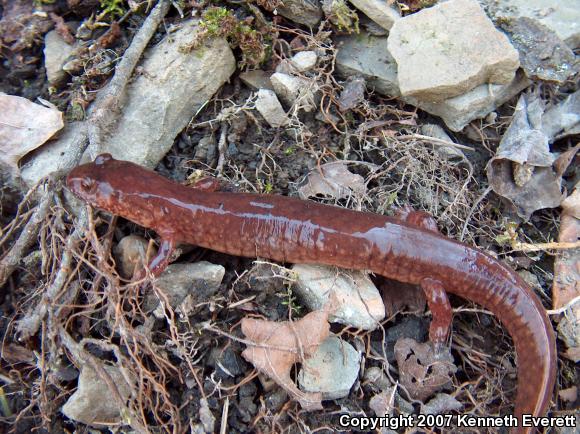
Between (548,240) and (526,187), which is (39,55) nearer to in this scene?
(526,187)

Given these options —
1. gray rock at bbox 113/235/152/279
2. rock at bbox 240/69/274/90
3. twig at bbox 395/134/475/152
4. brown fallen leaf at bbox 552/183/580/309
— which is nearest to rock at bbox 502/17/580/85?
twig at bbox 395/134/475/152

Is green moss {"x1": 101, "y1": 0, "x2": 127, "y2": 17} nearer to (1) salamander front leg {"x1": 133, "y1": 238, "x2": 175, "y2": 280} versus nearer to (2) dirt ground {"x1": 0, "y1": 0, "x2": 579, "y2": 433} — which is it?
(2) dirt ground {"x1": 0, "y1": 0, "x2": 579, "y2": 433}

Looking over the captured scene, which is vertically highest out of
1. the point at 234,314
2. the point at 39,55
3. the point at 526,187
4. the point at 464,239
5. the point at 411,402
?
the point at 39,55

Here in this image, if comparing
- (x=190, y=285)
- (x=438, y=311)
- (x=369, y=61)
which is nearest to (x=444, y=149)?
(x=369, y=61)

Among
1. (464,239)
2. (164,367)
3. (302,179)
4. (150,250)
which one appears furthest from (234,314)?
(464,239)

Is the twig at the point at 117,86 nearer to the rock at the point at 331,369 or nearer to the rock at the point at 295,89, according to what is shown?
the rock at the point at 295,89

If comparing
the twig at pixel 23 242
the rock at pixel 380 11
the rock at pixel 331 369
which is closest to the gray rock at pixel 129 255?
the twig at pixel 23 242

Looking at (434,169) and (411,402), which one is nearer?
(411,402)
